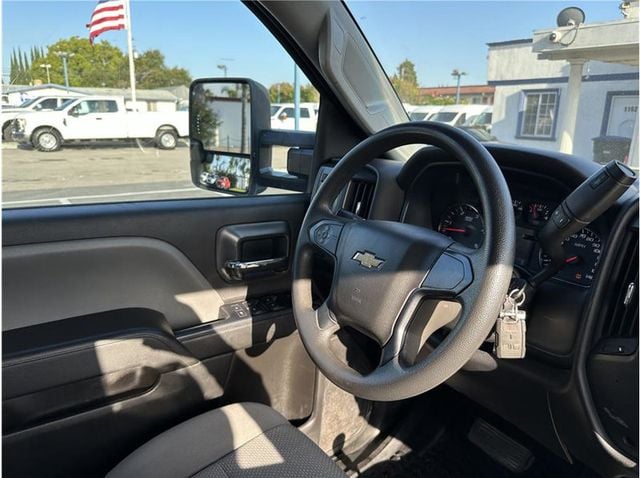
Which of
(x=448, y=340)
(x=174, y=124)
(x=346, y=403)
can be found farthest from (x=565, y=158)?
(x=174, y=124)

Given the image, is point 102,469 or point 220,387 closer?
point 102,469

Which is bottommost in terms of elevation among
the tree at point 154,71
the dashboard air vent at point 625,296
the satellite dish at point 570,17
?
the dashboard air vent at point 625,296

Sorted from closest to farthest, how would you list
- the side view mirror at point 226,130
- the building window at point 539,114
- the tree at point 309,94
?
1. the building window at point 539,114
2. the tree at point 309,94
3. the side view mirror at point 226,130

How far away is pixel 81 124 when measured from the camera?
152 cm

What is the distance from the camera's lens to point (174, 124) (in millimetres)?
1850

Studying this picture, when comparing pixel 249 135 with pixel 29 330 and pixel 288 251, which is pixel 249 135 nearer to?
pixel 288 251

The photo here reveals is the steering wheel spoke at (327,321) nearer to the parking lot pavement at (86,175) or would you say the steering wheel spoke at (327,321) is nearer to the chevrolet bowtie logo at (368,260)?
the chevrolet bowtie logo at (368,260)

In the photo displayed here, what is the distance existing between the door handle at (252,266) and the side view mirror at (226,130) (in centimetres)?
32

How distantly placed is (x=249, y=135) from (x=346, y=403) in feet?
3.79

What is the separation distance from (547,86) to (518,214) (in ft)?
1.16

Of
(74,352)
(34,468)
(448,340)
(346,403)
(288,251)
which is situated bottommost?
(346,403)

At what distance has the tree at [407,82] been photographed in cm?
180

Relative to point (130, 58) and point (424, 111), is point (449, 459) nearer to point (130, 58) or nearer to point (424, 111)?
point (424, 111)

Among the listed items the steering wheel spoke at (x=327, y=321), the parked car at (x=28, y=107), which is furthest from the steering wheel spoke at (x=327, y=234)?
the parked car at (x=28, y=107)
